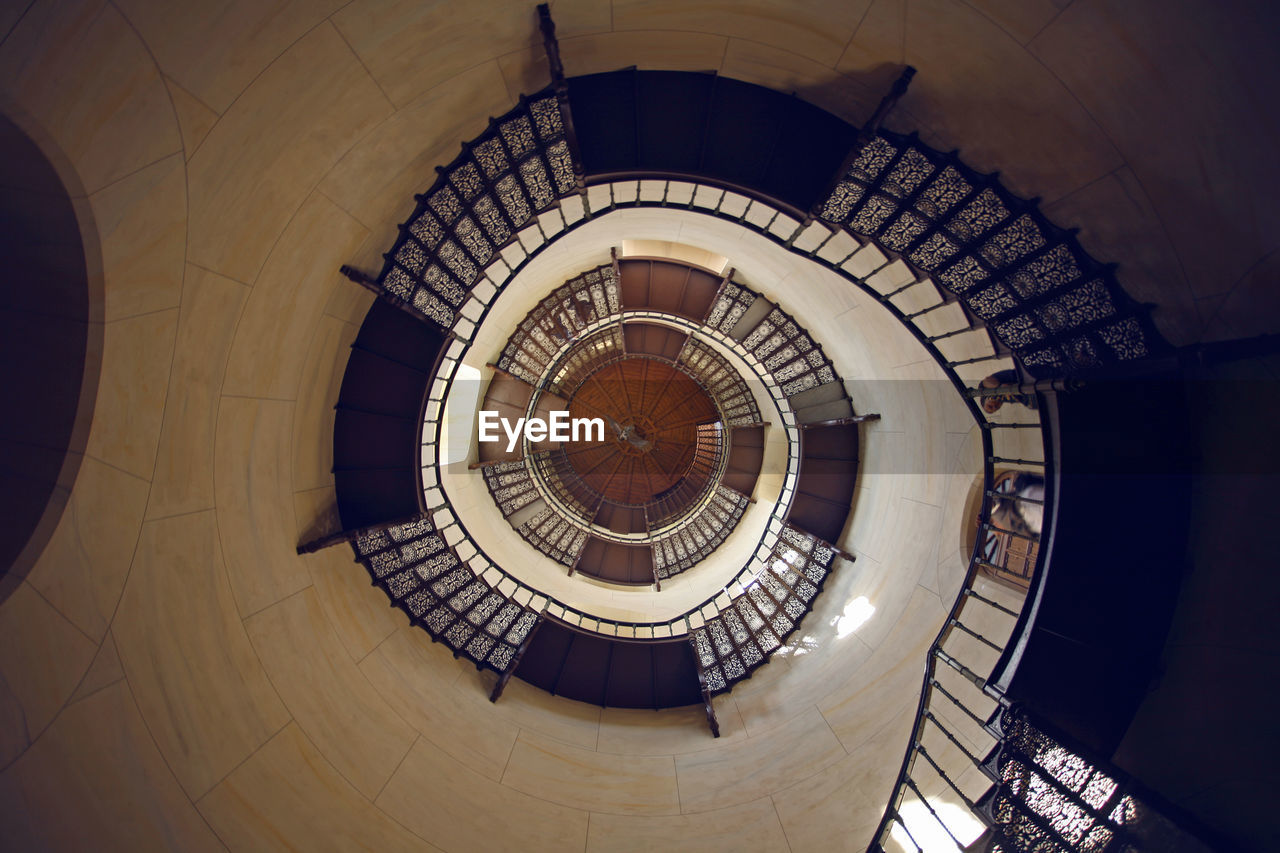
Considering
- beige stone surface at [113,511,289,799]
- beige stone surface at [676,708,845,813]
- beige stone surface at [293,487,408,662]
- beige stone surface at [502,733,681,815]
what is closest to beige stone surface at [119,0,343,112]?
beige stone surface at [113,511,289,799]

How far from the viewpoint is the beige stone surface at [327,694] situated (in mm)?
6391

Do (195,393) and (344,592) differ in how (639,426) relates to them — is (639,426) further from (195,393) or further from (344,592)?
(195,393)

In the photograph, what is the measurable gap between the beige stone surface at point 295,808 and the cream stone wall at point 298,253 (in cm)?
3

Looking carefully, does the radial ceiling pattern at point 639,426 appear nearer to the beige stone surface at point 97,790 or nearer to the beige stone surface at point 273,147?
the beige stone surface at point 273,147

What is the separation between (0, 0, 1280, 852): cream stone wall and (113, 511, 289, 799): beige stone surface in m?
0.03

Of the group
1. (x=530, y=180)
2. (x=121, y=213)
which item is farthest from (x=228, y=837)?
(x=530, y=180)

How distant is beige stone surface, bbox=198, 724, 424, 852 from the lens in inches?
231

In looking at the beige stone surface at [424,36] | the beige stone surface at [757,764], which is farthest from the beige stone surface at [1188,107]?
the beige stone surface at [757,764]

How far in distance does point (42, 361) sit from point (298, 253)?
2.41 meters

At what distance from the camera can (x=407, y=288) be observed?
6.38 metres

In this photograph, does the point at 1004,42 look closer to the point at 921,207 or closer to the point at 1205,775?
the point at 921,207

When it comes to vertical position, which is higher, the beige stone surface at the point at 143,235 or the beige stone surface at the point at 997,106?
the beige stone surface at the point at 997,106

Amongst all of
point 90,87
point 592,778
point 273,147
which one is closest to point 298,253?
point 273,147

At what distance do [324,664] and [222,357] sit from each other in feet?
15.7
